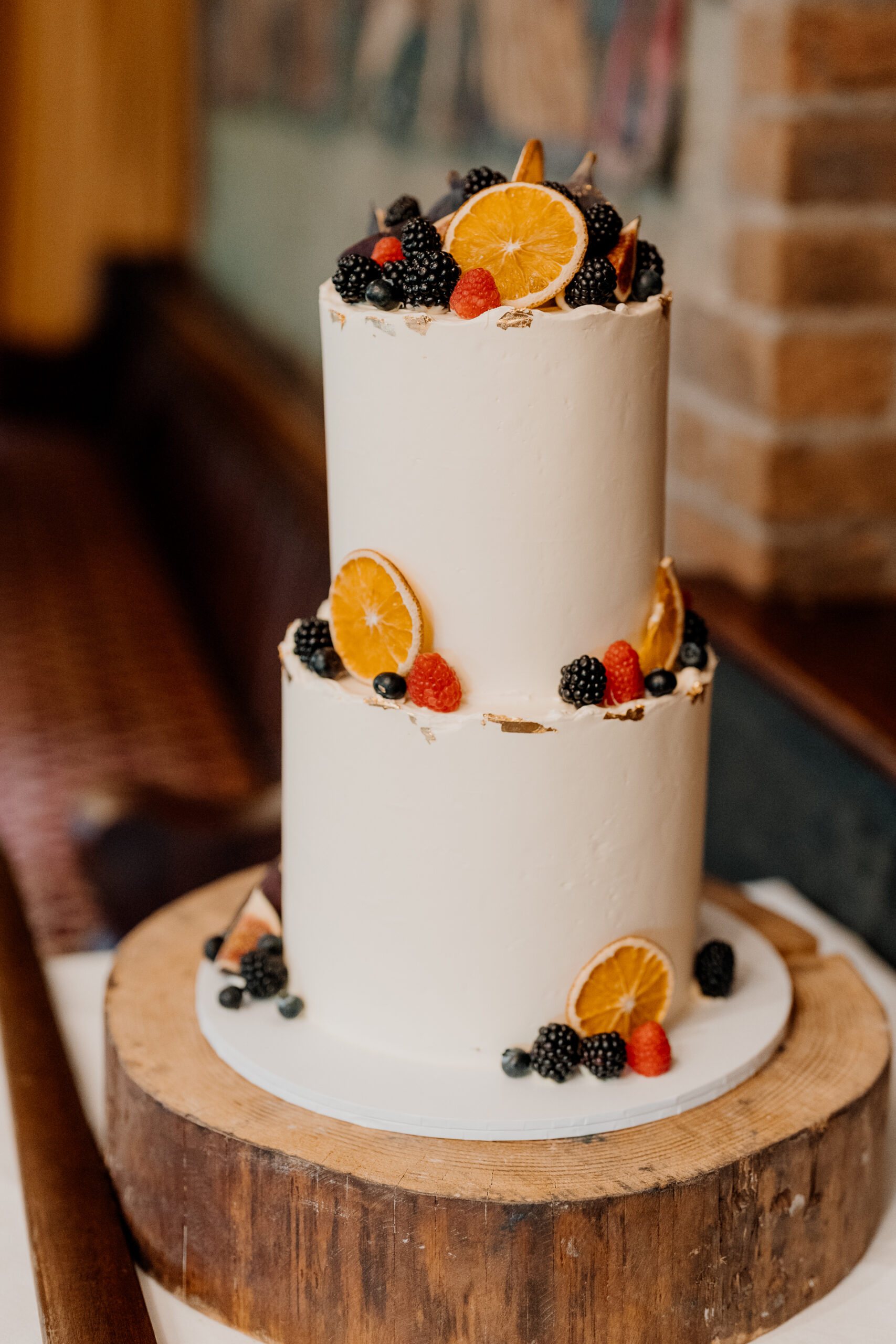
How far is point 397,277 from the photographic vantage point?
97 cm

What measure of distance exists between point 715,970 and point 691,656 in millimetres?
249

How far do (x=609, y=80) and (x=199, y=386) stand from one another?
6.00 ft

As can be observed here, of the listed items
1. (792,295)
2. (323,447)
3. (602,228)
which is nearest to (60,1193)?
(602,228)

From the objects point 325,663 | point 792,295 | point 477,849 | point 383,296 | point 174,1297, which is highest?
point 383,296

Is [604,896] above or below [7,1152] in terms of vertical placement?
above

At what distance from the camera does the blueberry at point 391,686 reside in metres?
0.99

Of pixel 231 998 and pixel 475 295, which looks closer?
pixel 475 295

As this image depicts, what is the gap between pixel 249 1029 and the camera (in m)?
1.08

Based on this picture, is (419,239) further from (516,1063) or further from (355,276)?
(516,1063)

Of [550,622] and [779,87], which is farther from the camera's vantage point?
[779,87]

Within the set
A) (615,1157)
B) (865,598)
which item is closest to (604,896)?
(615,1157)

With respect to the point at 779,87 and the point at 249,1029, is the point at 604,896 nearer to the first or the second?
the point at 249,1029

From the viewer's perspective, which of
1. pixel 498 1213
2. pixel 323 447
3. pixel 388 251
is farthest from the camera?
pixel 323 447

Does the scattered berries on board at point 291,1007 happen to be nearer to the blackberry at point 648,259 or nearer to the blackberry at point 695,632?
the blackberry at point 695,632
